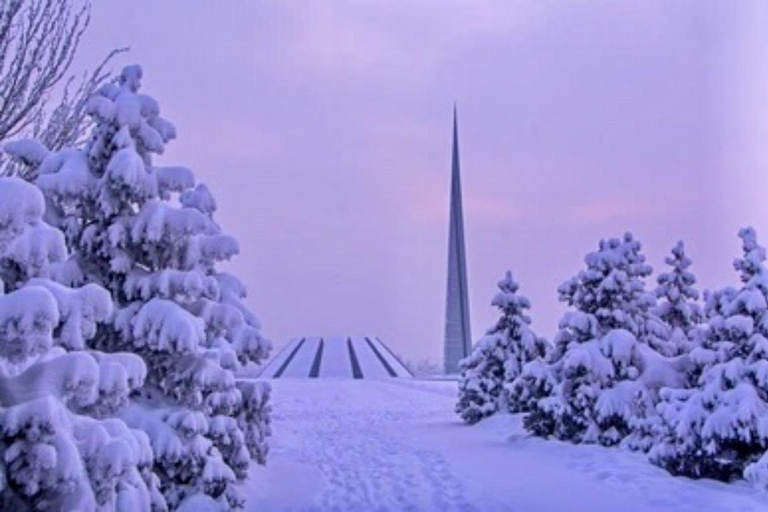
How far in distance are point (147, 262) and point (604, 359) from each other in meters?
9.51

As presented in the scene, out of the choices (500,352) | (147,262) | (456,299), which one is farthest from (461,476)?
(456,299)

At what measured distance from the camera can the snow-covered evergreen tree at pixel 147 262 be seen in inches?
329

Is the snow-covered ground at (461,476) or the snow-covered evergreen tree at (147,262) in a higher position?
the snow-covered evergreen tree at (147,262)

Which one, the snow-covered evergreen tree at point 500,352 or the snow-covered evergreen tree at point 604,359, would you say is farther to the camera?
the snow-covered evergreen tree at point 500,352

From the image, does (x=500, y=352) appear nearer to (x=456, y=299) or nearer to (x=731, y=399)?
(x=731, y=399)

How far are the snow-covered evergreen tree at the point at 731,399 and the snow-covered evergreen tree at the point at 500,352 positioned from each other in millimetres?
9183

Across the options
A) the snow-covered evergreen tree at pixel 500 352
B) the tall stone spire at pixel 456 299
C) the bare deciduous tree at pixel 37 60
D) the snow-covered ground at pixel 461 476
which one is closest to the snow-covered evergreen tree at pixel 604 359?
the snow-covered ground at pixel 461 476

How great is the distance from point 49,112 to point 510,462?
9.42m

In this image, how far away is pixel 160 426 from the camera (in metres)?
8.42

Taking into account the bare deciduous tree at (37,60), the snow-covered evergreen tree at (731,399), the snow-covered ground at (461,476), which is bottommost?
the snow-covered ground at (461,476)

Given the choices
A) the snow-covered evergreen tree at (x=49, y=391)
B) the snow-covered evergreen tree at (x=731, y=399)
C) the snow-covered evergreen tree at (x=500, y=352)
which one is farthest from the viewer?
the snow-covered evergreen tree at (x=500, y=352)

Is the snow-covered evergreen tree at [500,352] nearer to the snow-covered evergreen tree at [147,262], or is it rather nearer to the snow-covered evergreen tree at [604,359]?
the snow-covered evergreen tree at [604,359]

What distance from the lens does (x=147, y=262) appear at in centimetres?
914

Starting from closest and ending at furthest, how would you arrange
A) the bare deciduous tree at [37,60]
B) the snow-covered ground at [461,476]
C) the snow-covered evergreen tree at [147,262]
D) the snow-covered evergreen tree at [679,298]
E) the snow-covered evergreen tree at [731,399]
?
the bare deciduous tree at [37,60], the snow-covered evergreen tree at [147,262], the snow-covered ground at [461,476], the snow-covered evergreen tree at [731,399], the snow-covered evergreen tree at [679,298]
